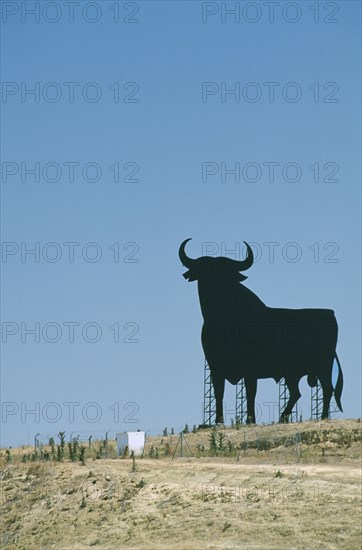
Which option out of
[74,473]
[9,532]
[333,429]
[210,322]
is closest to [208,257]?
[210,322]

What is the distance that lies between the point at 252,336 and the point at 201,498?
9.92 m

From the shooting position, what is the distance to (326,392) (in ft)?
116

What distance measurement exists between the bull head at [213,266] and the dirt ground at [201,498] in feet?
18.6

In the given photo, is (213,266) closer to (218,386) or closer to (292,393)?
(218,386)

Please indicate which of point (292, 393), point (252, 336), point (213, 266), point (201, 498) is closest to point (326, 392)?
point (292, 393)

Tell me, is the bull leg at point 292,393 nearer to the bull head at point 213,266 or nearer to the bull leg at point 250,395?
the bull leg at point 250,395

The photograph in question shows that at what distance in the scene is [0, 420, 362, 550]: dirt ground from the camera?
23.9m

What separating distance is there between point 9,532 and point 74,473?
7.56 feet

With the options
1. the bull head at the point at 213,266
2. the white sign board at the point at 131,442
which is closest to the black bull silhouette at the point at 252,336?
the bull head at the point at 213,266

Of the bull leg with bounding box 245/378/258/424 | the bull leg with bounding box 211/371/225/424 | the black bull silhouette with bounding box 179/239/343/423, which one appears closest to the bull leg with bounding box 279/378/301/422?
the black bull silhouette with bounding box 179/239/343/423

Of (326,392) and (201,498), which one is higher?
(326,392)

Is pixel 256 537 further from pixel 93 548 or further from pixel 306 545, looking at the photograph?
pixel 93 548

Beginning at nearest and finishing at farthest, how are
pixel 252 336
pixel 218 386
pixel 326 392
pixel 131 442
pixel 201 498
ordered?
pixel 201 498, pixel 131 442, pixel 218 386, pixel 252 336, pixel 326 392

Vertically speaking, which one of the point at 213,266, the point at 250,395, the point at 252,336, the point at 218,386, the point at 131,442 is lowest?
the point at 131,442
